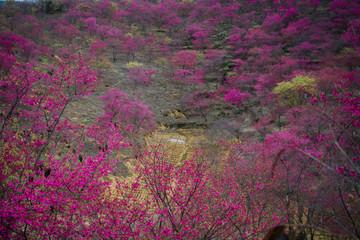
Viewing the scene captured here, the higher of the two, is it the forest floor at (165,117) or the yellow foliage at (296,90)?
the yellow foliage at (296,90)

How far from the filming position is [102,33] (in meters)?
25.6

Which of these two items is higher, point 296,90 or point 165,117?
point 296,90

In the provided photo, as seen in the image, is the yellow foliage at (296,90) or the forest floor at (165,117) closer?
the yellow foliage at (296,90)

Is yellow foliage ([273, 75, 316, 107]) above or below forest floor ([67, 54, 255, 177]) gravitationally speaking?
above

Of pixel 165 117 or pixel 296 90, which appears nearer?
pixel 296 90

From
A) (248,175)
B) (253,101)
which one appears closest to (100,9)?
(253,101)

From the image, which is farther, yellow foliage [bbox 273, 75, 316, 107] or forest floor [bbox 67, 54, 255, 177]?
forest floor [bbox 67, 54, 255, 177]

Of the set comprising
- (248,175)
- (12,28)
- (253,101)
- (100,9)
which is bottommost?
(253,101)

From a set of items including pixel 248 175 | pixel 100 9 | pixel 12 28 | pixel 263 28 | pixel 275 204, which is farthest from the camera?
pixel 100 9

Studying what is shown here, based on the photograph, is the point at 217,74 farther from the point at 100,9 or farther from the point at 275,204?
the point at 100,9

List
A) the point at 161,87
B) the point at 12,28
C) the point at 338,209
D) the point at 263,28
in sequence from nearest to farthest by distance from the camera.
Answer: the point at 338,209 → the point at 12,28 → the point at 161,87 → the point at 263,28

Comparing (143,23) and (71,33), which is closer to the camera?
(71,33)

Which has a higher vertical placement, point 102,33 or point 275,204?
point 102,33

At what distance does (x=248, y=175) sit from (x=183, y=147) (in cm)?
724
